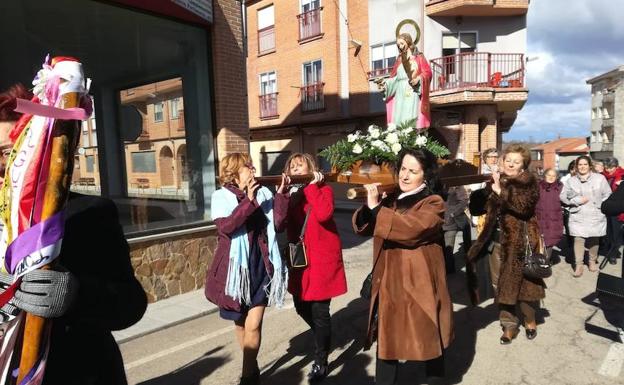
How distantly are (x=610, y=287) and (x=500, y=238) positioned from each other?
3.78ft

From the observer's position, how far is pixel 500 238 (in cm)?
452

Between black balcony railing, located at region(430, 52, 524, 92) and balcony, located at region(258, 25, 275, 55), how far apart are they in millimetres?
9103

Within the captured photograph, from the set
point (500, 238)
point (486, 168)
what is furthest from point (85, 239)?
point (486, 168)

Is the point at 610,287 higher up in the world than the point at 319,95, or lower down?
lower down

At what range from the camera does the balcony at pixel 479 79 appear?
15961mm

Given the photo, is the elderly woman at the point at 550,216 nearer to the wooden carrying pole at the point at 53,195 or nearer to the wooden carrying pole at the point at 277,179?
the wooden carrying pole at the point at 277,179

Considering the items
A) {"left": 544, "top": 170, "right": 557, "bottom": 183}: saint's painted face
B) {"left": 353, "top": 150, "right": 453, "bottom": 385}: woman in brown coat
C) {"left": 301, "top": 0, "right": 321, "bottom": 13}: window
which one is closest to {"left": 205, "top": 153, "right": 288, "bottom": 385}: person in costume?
{"left": 353, "top": 150, "right": 453, "bottom": 385}: woman in brown coat

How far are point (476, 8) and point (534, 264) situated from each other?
15057mm

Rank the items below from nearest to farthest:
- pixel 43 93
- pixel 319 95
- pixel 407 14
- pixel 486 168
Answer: pixel 43 93 → pixel 486 168 → pixel 407 14 → pixel 319 95

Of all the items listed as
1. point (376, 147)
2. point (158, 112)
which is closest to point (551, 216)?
point (376, 147)

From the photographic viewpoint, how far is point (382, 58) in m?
18.5

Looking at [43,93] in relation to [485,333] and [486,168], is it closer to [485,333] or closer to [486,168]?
[485,333]

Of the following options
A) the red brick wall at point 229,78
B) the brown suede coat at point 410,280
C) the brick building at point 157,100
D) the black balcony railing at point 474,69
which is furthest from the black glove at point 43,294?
the black balcony railing at point 474,69

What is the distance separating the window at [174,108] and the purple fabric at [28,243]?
265 inches
